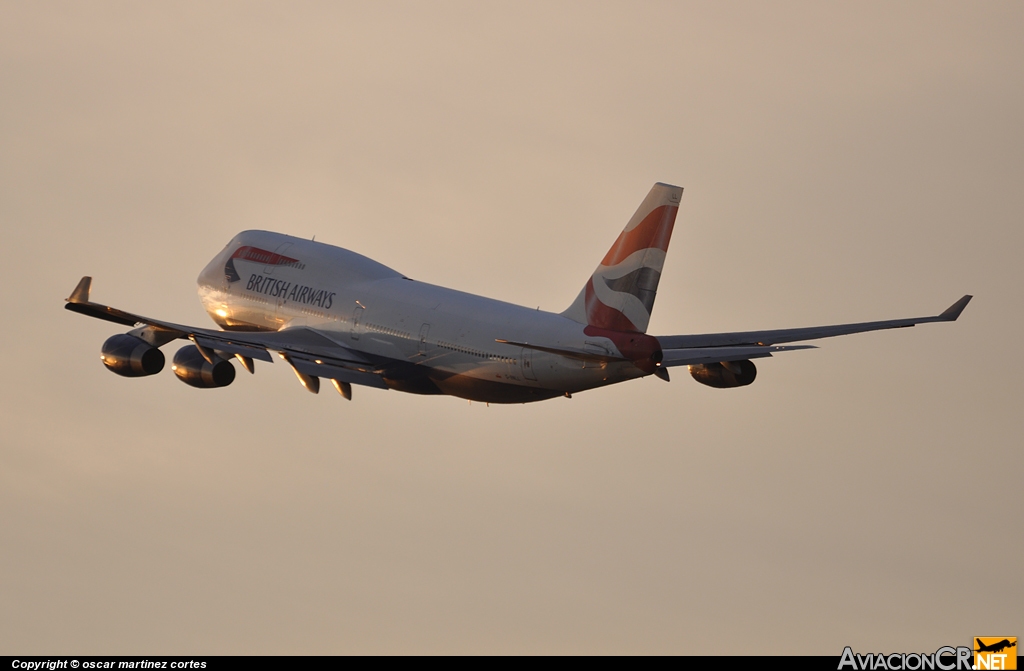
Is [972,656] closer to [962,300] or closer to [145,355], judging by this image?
[962,300]

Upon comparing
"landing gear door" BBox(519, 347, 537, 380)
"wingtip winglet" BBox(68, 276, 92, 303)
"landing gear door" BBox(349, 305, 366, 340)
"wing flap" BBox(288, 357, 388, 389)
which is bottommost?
"wingtip winglet" BBox(68, 276, 92, 303)

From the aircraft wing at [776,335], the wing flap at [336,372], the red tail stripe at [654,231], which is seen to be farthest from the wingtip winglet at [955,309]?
the wing flap at [336,372]

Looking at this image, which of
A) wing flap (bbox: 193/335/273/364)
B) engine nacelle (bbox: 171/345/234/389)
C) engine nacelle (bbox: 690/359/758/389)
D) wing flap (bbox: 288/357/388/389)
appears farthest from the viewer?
engine nacelle (bbox: 690/359/758/389)

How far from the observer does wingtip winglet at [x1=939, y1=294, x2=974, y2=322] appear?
229ft

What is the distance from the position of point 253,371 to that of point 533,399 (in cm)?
992

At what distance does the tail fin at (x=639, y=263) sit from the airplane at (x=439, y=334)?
3cm

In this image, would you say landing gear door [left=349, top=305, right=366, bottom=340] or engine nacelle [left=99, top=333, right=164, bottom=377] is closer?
engine nacelle [left=99, top=333, right=164, bottom=377]

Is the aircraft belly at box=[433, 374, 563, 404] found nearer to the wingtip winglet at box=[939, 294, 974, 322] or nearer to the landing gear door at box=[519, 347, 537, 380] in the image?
the landing gear door at box=[519, 347, 537, 380]

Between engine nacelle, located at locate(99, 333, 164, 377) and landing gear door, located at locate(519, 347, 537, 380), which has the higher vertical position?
engine nacelle, located at locate(99, 333, 164, 377)

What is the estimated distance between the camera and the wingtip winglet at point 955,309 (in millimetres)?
69812

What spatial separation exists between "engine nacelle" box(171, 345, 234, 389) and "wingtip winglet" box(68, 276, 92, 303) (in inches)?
273

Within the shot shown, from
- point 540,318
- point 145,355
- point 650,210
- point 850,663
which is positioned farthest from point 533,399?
point 850,663

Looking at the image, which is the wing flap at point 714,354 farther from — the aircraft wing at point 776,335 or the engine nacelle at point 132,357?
the engine nacelle at point 132,357

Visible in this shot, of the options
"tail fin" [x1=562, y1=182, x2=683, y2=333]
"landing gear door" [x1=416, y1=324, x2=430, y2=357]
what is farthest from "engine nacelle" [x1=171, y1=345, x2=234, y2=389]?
"tail fin" [x1=562, y1=182, x2=683, y2=333]
